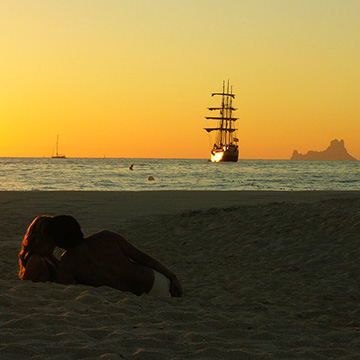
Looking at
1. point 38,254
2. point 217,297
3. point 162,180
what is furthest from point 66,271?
point 162,180

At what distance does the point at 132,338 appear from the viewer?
4488mm

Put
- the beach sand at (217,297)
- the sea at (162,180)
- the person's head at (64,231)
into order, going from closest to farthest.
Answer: the beach sand at (217,297), the person's head at (64,231), the sea at (162,180)

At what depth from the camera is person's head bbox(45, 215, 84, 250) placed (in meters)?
5.94

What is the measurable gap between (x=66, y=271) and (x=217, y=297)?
2.13 meters

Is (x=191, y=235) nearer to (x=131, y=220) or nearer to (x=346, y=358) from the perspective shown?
(x=131, y=220)

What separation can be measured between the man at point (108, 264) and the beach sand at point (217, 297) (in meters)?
0.19

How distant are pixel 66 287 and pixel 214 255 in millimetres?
5369

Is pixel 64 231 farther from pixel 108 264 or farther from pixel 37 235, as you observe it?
pixel 108 264

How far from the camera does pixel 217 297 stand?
7.42m

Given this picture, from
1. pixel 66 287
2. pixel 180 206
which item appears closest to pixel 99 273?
pixel 66 287

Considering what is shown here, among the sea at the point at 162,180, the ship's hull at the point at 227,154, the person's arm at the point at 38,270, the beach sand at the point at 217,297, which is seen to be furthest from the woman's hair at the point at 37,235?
the ship's hull at the point at 227,154

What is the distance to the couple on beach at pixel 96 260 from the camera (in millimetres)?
6137

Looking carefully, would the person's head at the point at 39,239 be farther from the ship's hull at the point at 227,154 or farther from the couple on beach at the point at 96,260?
the ship's hull at the point at 227,154

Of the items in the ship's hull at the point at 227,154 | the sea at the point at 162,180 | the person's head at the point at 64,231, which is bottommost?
the sea at the point at 162,180
